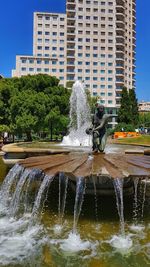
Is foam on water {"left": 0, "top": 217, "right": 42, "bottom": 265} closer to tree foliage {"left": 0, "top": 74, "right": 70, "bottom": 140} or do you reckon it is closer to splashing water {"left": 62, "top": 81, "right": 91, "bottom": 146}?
splashing water {"left": 62, "top": 81, "right": 91, "bottom": 146}

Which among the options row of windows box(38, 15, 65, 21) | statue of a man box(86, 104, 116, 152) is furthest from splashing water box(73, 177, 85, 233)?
row of windows box(38, 15, 65, 21)

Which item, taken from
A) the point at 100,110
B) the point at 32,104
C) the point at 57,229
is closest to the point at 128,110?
the point at 32,104

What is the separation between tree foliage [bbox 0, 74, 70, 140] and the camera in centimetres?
2834

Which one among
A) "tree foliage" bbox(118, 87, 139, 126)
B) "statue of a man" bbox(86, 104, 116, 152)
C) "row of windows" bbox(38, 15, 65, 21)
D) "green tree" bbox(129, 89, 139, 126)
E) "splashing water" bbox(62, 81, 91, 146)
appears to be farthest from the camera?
"row of windows" bbox(38, 15, 65, 21)

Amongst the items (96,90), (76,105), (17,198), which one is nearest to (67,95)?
(76,105)

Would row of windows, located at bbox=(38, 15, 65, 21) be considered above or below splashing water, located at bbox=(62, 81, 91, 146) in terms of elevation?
above

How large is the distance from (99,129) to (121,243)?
438 centimetres

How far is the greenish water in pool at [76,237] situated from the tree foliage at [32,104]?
19.8 meters

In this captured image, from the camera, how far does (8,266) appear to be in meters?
5.18

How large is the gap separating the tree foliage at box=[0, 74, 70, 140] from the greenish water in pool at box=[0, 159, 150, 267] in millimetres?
19826

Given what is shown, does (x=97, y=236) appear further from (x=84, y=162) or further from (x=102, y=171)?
(x=84, y=162)

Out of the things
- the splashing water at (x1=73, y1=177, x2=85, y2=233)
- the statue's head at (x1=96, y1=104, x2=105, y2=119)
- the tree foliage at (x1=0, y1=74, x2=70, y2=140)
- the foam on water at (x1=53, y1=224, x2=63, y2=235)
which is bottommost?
the foam on water at (x1=53, y1=224, x2=63, y2=235)

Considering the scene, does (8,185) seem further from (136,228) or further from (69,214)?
(136,228)

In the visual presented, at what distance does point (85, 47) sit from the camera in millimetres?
92125
